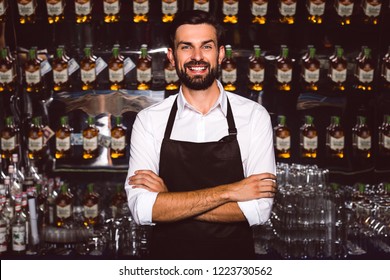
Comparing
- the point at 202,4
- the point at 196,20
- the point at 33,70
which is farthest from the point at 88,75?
the point at 196,20

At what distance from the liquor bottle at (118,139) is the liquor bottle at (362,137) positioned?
1.29m

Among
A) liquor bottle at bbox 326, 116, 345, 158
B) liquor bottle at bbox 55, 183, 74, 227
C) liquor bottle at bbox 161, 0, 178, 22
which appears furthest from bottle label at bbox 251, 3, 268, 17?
liquor bottle at bbox 55, 183, 74, 227

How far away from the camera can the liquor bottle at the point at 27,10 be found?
378 centimetres

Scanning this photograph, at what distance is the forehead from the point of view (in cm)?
242

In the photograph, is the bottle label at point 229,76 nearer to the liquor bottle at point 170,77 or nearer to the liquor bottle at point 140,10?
the liquor bottle at point 170,77

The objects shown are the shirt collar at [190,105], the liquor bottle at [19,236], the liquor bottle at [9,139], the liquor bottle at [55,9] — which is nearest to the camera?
the shirt collar at [190,105]

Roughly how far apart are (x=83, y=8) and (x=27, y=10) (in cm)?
31

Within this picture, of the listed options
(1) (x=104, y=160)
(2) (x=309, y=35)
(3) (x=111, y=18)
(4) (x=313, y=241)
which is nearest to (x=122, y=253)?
(1) (x=104, y=160)

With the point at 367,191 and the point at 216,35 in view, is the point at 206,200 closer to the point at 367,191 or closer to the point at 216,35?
the point at 216,35

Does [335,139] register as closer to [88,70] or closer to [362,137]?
[362,137]

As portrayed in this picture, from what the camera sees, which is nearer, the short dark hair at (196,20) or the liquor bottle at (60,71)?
the short dark hair at (196,20)

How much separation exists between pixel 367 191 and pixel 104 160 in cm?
148

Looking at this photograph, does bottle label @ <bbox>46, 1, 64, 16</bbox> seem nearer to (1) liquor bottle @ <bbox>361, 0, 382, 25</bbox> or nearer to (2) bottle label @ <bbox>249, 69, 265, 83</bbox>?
(2) bottle label @ <bbox>249, 69, 265, 83</bbox>

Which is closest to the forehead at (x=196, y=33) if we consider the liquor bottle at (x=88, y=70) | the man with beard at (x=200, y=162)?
the man with beard at (x=200, y=162)
